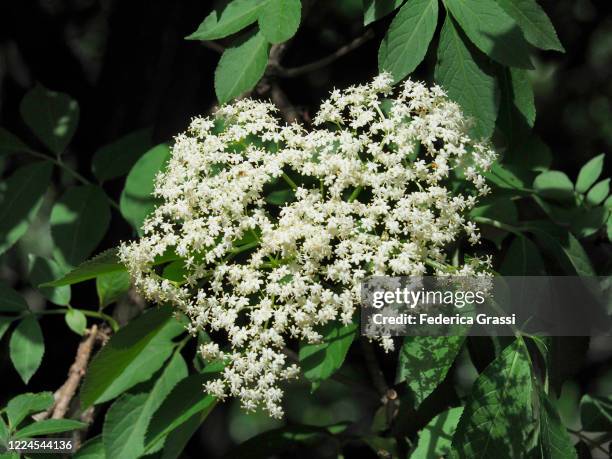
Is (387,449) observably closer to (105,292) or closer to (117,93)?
(105,292)

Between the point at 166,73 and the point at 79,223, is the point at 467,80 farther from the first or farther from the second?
the point at 166,73

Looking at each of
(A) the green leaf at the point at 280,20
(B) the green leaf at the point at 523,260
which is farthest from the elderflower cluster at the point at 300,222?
(B) the green leaf at the point at 523,260

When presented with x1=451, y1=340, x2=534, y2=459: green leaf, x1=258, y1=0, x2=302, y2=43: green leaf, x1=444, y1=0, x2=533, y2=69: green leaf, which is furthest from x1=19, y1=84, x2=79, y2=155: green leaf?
x1=451, y1=340, x2=534, y2=459: green leaf

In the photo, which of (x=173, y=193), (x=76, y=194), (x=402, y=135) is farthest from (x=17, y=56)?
(x=402, y=135)

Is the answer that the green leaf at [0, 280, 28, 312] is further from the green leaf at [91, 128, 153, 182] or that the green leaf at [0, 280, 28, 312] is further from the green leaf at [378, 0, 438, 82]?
the green leaf at [378, 0, 438, 82]

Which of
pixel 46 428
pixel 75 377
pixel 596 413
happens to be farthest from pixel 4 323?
pixel 596 413

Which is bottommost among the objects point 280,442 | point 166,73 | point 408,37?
point 280,442

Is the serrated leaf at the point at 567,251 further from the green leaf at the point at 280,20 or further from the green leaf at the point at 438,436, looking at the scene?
the green leaf at the point at 280,20
